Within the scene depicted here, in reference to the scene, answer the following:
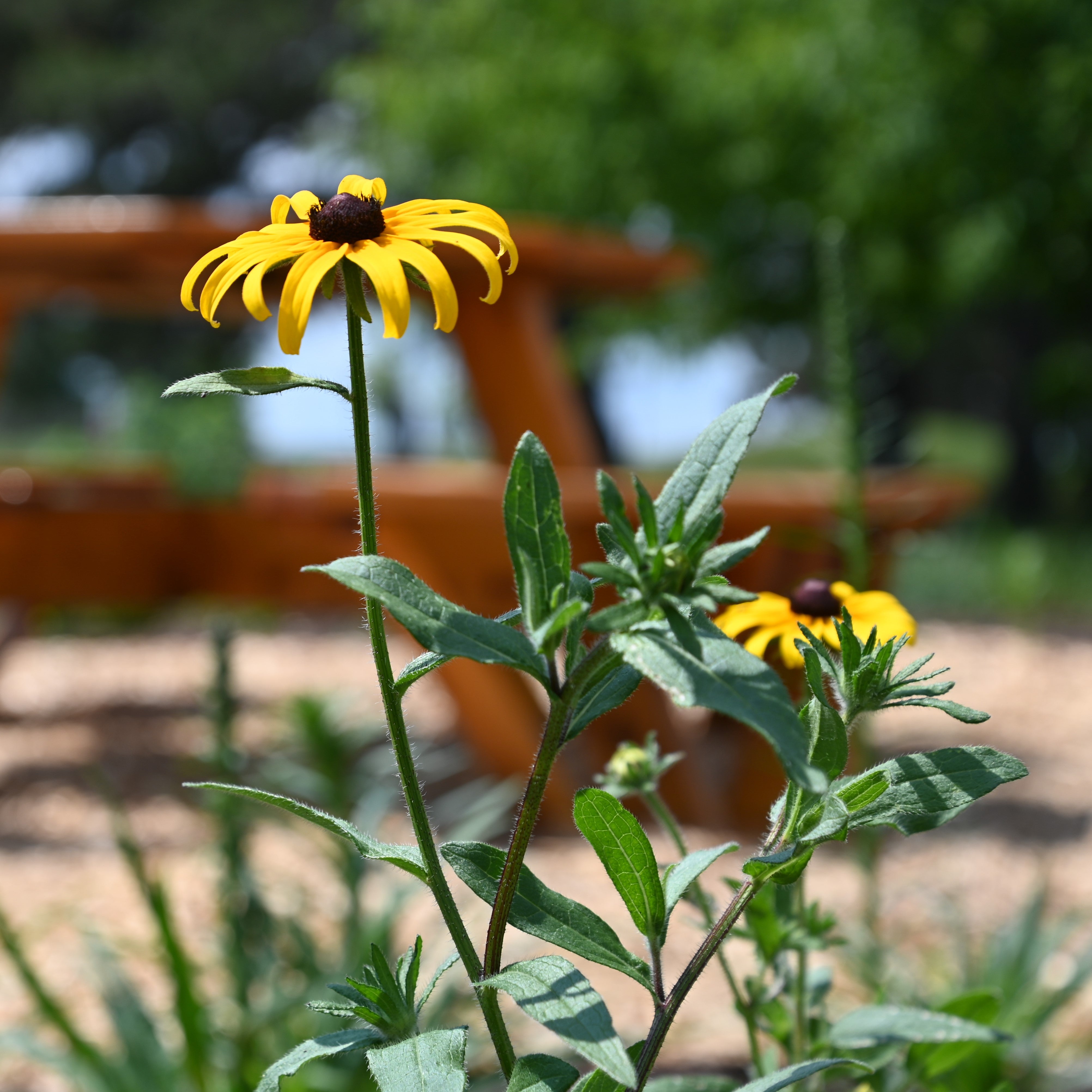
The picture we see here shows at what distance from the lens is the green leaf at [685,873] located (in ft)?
2.24

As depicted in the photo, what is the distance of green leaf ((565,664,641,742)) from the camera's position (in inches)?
24.2

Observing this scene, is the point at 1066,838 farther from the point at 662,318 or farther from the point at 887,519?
the point at 662,318

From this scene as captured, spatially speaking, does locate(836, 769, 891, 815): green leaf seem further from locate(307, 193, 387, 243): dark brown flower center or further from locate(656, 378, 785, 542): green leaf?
locate(307, 193, 387, 243): dark brown flower center

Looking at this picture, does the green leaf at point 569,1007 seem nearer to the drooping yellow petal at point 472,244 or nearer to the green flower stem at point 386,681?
the green flower stem at point 386,681

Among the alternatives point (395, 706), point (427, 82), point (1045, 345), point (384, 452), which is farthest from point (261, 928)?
point (384, 452)

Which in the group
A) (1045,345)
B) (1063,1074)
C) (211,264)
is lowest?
(1063,1074)

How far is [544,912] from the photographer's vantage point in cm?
66

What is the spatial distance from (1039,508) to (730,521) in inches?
381

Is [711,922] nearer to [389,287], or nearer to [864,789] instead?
[864,789]

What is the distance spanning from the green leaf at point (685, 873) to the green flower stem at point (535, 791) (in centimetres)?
9

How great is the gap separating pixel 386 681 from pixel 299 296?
202mm

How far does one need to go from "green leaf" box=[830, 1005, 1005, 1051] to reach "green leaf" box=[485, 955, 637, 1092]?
0.85 ft

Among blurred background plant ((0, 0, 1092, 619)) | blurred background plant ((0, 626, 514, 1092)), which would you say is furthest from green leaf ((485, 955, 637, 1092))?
blurred background plant ((0, 0, 1092, 619))

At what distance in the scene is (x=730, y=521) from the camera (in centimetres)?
263
